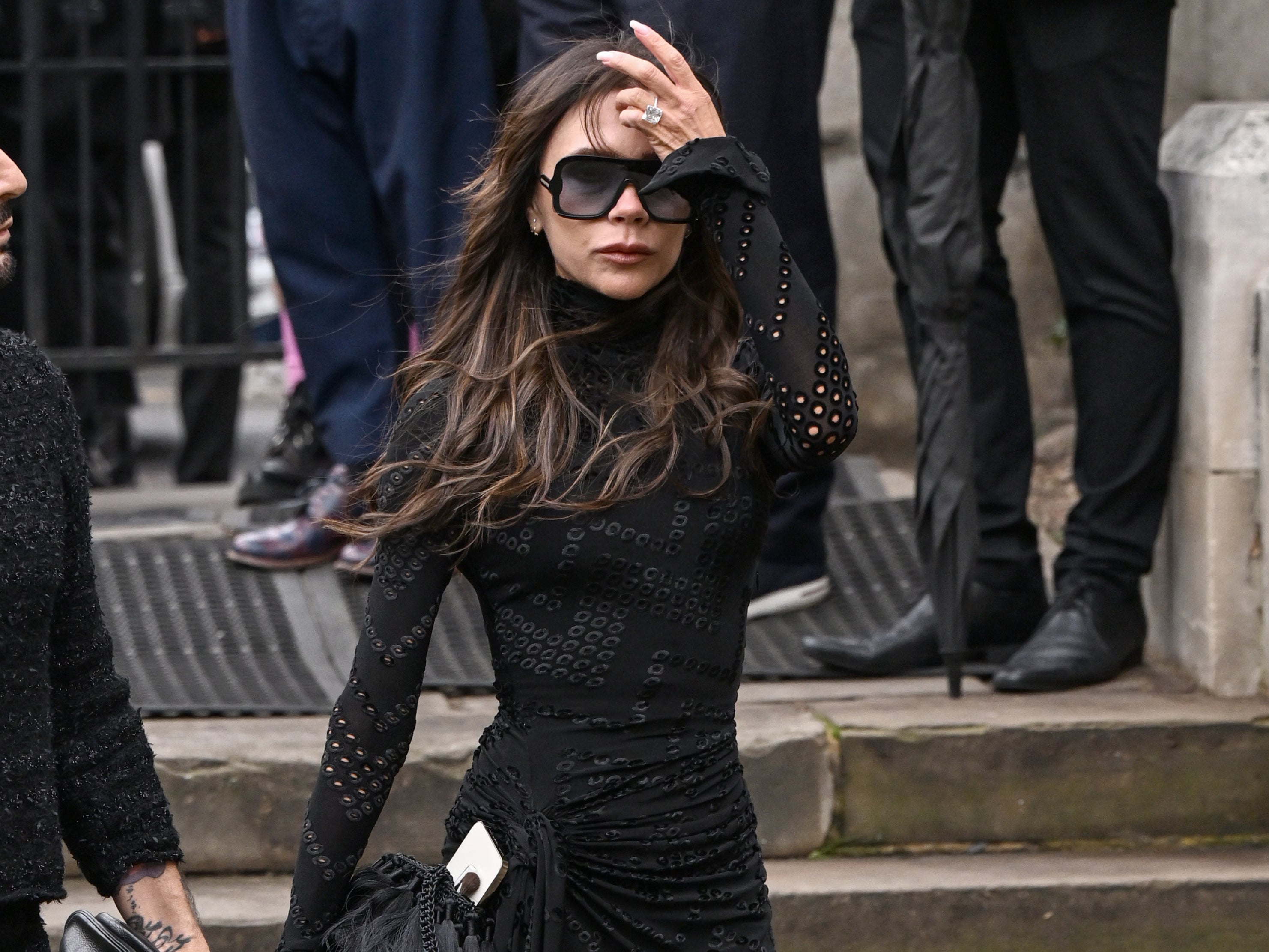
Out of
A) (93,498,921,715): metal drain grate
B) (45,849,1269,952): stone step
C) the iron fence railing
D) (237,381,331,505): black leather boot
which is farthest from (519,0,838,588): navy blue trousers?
the iron fence railing

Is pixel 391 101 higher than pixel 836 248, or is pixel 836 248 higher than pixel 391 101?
pixel 391 101

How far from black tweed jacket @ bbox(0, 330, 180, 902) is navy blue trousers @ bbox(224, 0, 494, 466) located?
208 cm

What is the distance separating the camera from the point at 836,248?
17.5ft

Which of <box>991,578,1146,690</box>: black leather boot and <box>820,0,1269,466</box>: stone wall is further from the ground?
<box>820,0,1269,466</box>: stone wall

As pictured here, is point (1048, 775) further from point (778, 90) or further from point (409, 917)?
point (409, 917)

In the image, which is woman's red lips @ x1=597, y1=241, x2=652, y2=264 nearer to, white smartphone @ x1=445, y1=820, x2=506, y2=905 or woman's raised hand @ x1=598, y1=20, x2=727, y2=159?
woman's raised hand @ x1=598, y1=20, x2=727, y2=159

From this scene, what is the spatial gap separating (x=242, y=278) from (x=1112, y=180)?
277cm

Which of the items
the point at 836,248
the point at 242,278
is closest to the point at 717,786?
the point at 836,248

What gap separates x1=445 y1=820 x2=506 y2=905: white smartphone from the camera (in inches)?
81.4

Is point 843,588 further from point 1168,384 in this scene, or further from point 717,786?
point 717,786

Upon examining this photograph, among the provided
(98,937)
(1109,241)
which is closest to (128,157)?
(1109,241)

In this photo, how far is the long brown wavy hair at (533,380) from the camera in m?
2.17

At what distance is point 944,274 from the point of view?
12.1 ft

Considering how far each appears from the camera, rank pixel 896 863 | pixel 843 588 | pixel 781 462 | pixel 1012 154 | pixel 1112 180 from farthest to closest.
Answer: pixel 843 588 < pixel 1012 154 < pixel 1112 180 < pixel 896 863 < pixel 781 462
